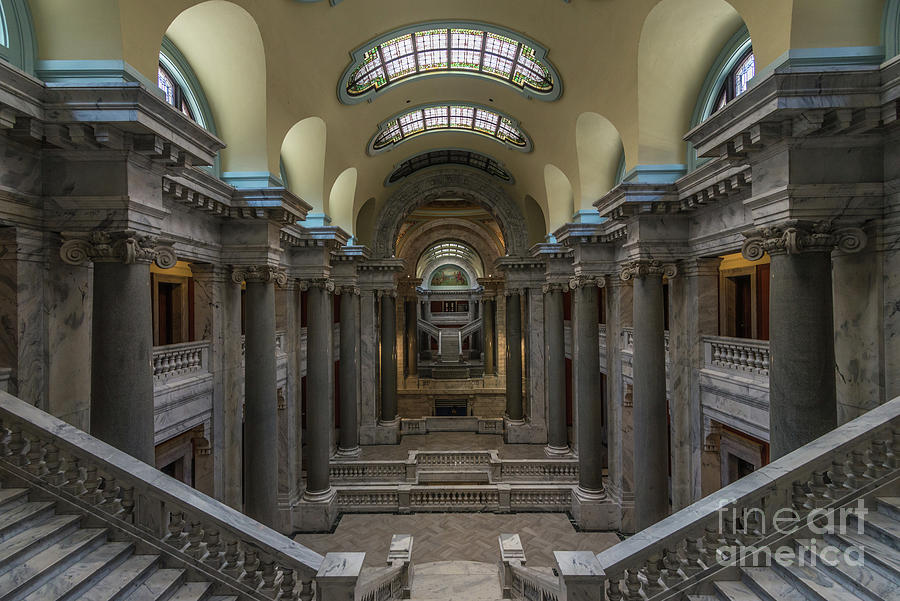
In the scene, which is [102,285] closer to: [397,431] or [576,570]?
[576,570]

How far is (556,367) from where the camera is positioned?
54.8ft

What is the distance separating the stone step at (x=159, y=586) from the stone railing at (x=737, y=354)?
8499 millimetres

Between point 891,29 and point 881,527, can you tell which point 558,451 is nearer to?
point 881,527

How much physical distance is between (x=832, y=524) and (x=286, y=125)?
10583 mm

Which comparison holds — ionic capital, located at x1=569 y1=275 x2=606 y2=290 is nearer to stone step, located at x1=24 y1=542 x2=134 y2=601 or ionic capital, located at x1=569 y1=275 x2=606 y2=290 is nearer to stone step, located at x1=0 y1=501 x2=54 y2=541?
stone step, located at x1=24 y1=542 x2=134 y2=601

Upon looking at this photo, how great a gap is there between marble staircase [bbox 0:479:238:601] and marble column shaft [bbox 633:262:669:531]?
7364 millimetres

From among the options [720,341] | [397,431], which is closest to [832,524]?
[720,341]

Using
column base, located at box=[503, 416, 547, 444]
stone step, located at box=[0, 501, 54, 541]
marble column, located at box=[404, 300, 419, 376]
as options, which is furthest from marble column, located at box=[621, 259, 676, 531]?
marble column, located at box=[404, 300, 419, 376]

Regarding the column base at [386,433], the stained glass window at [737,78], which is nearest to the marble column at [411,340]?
the column base at [386,433]

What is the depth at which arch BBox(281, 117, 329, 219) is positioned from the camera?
1166cm

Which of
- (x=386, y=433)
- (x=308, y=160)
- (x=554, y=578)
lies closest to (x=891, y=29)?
(x=554, y=578)

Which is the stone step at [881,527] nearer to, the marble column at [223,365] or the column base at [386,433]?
the marble column at [223,365]

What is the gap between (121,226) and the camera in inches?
208

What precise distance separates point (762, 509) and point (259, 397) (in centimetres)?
839
